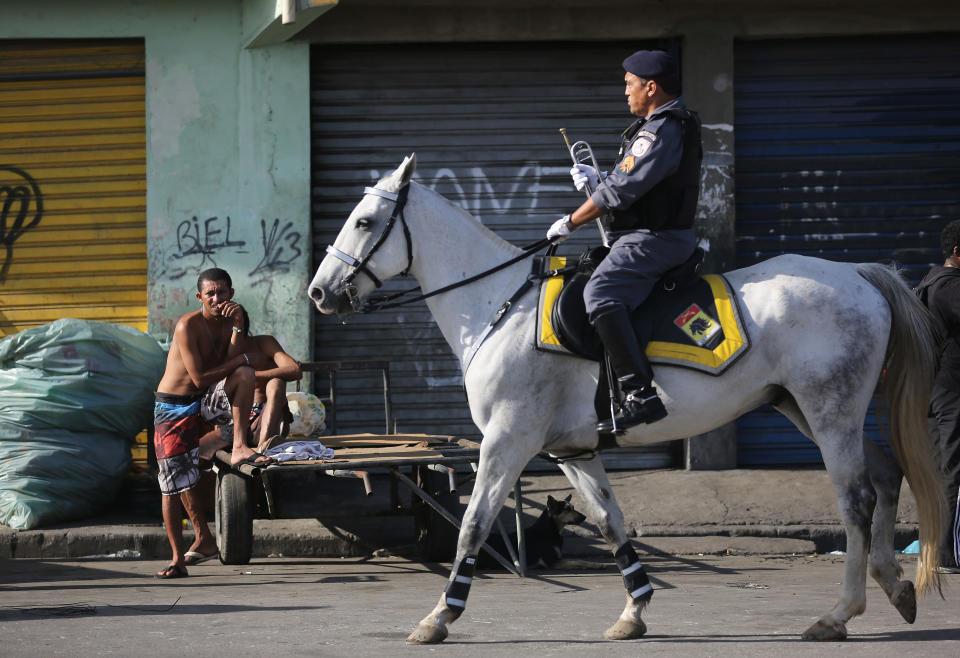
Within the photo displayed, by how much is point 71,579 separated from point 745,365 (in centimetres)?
461

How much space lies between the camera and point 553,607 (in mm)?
6473

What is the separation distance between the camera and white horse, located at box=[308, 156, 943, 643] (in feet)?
18.2

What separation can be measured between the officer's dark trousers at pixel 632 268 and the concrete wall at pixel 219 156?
531 cm

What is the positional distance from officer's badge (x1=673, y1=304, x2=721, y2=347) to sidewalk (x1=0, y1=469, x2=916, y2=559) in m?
3.49

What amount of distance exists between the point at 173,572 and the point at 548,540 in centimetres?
245

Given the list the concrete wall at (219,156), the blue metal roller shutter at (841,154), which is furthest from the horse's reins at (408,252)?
the blue metal roller shutter at (841,154)

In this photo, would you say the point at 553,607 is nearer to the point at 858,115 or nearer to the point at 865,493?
the point at 865,493

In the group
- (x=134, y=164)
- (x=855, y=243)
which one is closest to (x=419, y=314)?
(x=134, y=164)

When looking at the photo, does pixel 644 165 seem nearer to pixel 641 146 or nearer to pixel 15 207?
pixel 641 146

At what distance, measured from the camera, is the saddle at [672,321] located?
551 centimetres

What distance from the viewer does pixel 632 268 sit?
18.2ft

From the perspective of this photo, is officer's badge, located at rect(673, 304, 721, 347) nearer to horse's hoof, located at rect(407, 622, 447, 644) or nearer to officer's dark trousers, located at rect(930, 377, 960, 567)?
horse's hoof, located at rect(407, 622, 447, 644)

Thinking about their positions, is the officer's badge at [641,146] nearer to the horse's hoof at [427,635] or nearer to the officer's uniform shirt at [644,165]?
the officer's uniform shirt at [644,165]

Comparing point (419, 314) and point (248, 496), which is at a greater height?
point (419, 314)
